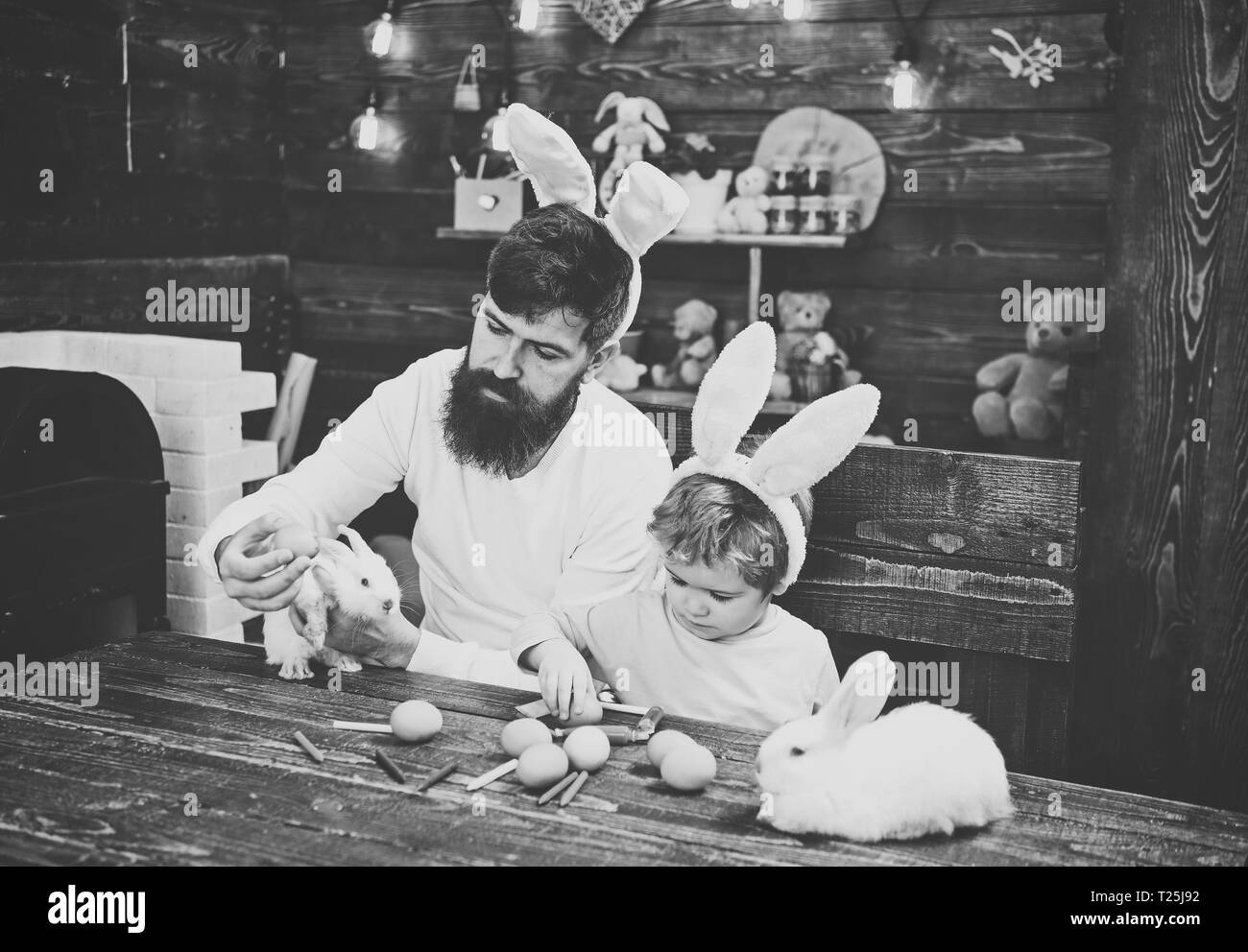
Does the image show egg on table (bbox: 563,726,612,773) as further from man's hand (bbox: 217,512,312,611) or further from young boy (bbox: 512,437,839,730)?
man's hand (bbox: 217,512,312,611)

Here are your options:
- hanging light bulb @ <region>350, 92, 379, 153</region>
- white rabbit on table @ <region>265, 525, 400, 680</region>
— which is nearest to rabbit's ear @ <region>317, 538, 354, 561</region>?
white rabbit on table @ <region>265, 525, 400, 680</region>

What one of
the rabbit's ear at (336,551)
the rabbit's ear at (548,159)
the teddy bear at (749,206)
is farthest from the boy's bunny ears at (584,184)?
the teddy bear at (749,206)

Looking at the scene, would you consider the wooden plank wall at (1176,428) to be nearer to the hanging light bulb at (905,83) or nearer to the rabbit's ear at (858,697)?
the hanging light bulb at (905,83)

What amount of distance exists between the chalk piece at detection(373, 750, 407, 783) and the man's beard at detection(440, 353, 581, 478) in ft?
2.39

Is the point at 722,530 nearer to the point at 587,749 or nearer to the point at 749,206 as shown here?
the point at 587,749

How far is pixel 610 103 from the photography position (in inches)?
145

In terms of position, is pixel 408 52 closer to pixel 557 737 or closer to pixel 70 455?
pixel 70 455

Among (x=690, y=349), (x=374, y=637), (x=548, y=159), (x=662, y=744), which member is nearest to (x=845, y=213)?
(x=690, y=349)

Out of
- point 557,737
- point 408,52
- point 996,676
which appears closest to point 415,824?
point 557,737

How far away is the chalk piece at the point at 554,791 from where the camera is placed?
1399mm

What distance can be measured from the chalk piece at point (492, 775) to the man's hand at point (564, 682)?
18cm

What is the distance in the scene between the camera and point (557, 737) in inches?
63.7

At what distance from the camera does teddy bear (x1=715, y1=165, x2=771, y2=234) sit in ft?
11.3

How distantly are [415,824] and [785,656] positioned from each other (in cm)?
79
